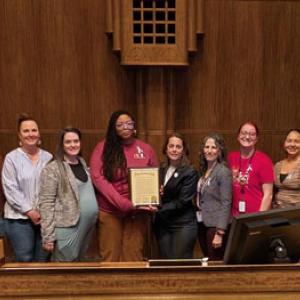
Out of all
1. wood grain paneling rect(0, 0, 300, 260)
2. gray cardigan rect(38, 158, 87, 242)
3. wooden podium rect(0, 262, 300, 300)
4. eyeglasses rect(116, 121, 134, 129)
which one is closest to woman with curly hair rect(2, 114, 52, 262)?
gray cardigan rect(38, 158, 87, 242)

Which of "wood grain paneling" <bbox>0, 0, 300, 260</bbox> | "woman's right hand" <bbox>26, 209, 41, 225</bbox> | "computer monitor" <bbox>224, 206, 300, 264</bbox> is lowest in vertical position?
"woman's right hand" <bbox>26, 209, 41, 225</bbox>

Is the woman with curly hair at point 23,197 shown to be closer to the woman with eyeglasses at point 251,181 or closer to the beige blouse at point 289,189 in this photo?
the woman with eyeglasses at point 251,181

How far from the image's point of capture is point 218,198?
93.9 inches

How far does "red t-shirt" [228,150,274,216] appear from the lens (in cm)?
240

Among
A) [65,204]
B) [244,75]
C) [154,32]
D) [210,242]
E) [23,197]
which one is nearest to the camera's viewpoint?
[65,204]

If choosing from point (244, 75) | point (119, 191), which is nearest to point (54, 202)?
point (119, 191)

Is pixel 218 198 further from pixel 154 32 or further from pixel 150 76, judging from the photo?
pixel 154 32

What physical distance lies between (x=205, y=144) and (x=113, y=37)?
2.99ft

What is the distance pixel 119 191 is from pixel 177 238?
0.39 meters

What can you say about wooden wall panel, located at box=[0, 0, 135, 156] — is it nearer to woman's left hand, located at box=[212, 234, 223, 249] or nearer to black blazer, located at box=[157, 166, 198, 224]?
black blazer, located at box=[157, 166, 198, 224]

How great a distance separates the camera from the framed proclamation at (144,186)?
7.40 feet

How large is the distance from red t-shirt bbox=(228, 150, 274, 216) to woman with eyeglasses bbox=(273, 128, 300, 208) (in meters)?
0.08

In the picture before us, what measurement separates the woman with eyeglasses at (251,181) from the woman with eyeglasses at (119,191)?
17.8 inches

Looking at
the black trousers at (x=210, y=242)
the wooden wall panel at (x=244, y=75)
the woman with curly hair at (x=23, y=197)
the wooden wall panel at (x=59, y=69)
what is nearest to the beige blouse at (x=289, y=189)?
the black trousers at (x=210, y=242)
